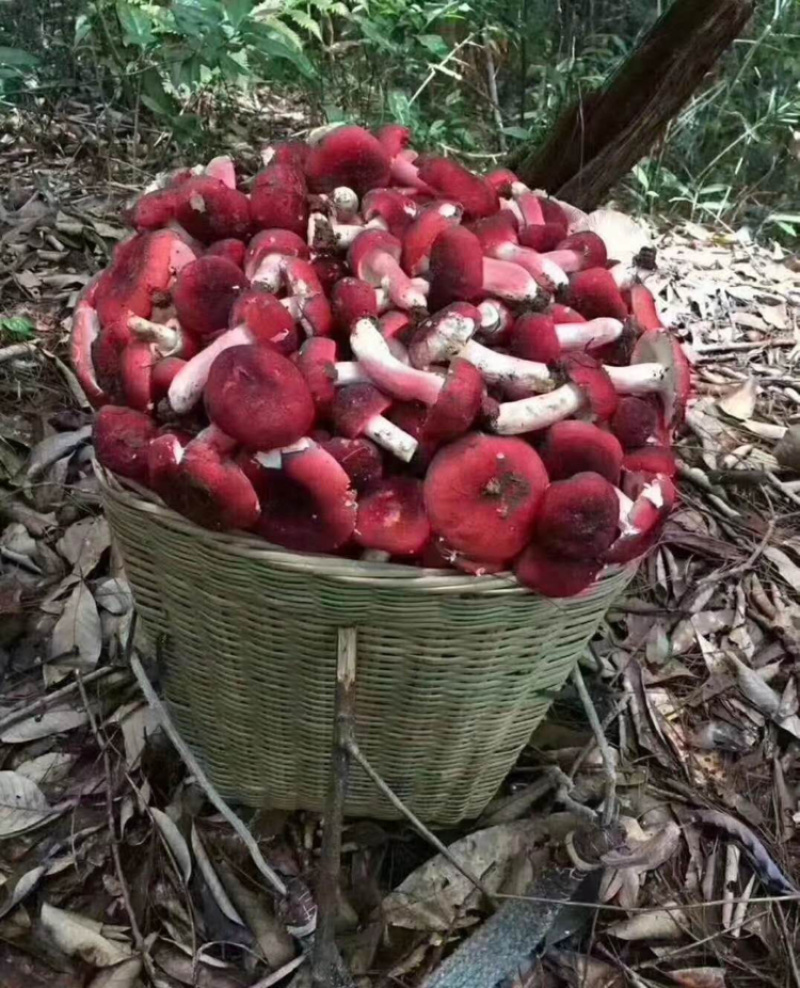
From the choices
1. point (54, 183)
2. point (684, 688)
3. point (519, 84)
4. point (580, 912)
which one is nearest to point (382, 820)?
point (580, 912)

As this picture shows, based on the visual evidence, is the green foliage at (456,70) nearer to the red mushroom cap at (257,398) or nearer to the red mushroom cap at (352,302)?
the red mushroom cap at (352,302)

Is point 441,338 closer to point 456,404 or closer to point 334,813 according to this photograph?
point 456,404

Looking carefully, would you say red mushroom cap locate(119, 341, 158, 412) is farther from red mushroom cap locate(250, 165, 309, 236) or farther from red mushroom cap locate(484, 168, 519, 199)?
red mushroom cap locate(484, 168, 519, 199)

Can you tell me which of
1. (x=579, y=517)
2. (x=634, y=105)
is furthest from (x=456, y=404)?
(x=634, y=105)

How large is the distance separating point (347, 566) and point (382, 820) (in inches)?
22.6

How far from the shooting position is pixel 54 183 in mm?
2326

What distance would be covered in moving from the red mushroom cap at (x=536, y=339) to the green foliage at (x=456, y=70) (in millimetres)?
1380

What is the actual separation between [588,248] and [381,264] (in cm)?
28

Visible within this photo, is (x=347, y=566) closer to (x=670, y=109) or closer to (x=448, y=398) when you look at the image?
(x=448, y=398)

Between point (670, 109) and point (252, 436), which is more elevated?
point (670, 109)

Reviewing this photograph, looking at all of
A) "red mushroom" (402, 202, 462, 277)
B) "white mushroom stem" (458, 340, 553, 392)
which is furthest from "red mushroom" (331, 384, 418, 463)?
"red mushroom" (402, 202, 462, 277)

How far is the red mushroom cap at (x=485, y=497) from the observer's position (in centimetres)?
88

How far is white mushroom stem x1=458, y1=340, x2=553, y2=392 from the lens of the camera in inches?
38.4

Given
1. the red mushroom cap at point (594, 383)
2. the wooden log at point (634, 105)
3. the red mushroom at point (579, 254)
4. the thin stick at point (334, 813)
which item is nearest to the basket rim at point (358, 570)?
the thin stick at point (334, 813)
